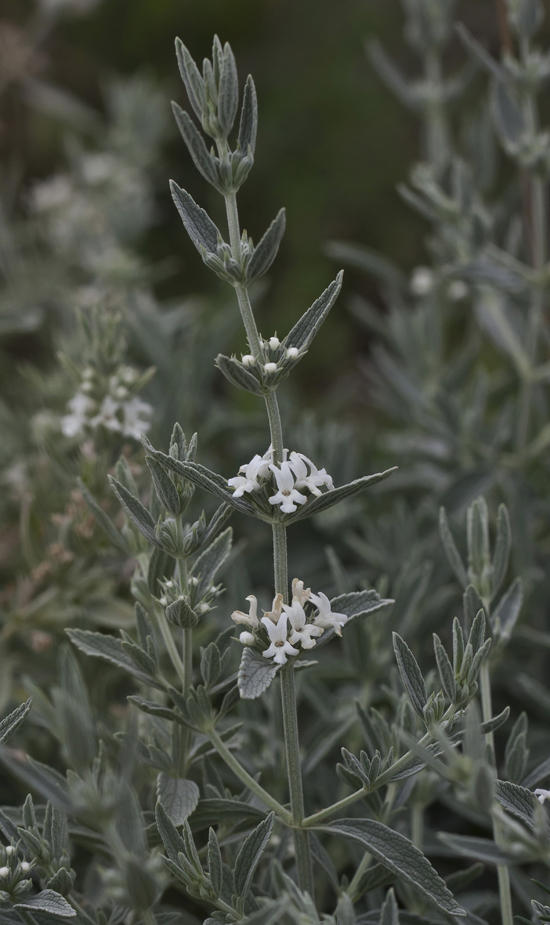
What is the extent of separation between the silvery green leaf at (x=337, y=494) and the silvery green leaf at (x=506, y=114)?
0.58 metres

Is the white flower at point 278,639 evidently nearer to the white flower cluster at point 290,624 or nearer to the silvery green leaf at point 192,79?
the white flower cluster at point 290,624

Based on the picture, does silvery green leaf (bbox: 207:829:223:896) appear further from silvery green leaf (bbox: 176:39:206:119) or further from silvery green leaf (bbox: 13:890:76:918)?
silvery green leaf (bbox: 176:39:206:119)

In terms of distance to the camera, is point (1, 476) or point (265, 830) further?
point (1, 476)

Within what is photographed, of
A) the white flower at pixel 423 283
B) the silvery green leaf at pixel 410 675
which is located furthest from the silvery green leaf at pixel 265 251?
the white flower at pixel 423 283

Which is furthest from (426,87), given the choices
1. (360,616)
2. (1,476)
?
(360,616)

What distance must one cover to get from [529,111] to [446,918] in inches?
29.4

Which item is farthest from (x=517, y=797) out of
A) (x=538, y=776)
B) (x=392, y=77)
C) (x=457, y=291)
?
(x=392, y=77)

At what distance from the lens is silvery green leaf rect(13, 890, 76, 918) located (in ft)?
1.45

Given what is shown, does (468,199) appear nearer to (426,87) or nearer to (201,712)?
(426,87)

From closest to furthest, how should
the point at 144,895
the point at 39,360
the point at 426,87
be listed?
the point at 144,895, the point at 426,87, the point at 39,360

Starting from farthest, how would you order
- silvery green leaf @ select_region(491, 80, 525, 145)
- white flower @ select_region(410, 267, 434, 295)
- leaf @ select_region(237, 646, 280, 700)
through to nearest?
white flower @ select_region(410, 267, 434, 295) < silvery green leaf @ select_region(491, 80, 525, 145) < leaf @ select_region(237, 646, 280, 700)

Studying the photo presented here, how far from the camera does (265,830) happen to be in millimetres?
469

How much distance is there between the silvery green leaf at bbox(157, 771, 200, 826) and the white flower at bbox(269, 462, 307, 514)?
0.61 feet

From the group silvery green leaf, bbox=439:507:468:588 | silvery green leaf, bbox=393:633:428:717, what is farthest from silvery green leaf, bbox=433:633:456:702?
silvery green leaf, bbox=439:507:468:588
